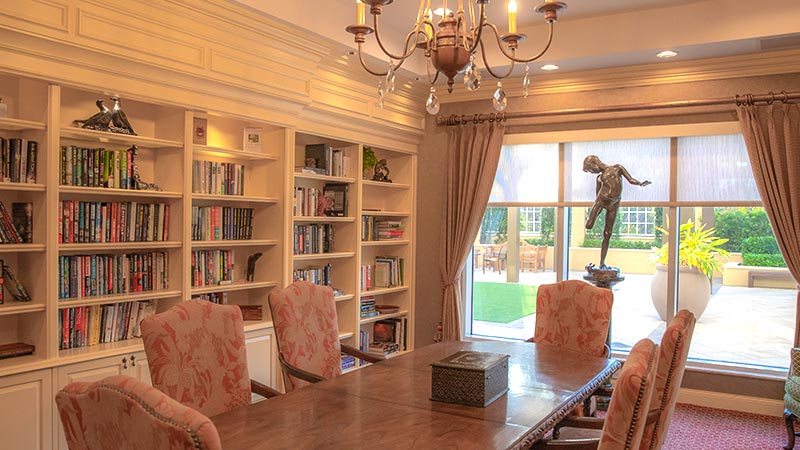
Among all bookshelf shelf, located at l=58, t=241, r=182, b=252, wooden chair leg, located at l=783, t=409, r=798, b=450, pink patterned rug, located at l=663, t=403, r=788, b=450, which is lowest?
pink patterned rug, located at l=663, t=403, r=788, b=450

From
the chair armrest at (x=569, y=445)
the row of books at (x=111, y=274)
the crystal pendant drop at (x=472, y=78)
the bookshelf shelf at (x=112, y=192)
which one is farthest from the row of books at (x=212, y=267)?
the chair armrest at (x=569, y=445)

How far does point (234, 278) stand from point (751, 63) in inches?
162

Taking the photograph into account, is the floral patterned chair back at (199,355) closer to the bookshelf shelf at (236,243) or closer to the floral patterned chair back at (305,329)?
the floral patterned chair back at (305,329)

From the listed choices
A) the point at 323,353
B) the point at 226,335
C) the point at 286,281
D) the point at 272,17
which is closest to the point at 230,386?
the point at 226,335

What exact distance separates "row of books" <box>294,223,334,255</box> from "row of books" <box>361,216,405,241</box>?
0.43 m

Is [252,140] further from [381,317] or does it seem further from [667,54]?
[667,54]

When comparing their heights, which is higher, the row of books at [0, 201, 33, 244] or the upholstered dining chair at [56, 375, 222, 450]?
the row of books at [0, 201, 33, 244]

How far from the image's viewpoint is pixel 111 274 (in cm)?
339

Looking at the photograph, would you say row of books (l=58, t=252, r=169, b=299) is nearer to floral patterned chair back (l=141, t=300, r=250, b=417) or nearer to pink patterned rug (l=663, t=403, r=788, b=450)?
floral patterned chair back (l=141, t=300, r=250, b=417)

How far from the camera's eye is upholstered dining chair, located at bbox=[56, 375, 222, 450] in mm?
1195

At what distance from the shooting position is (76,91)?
11.0ft

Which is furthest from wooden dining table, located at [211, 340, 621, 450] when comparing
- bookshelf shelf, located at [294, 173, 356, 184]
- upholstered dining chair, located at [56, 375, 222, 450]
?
bookshelf shelf, located at [294, 173, 356, 184]

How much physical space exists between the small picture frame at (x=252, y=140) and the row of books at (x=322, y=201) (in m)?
0.54

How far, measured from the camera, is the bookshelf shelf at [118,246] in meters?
3.14
